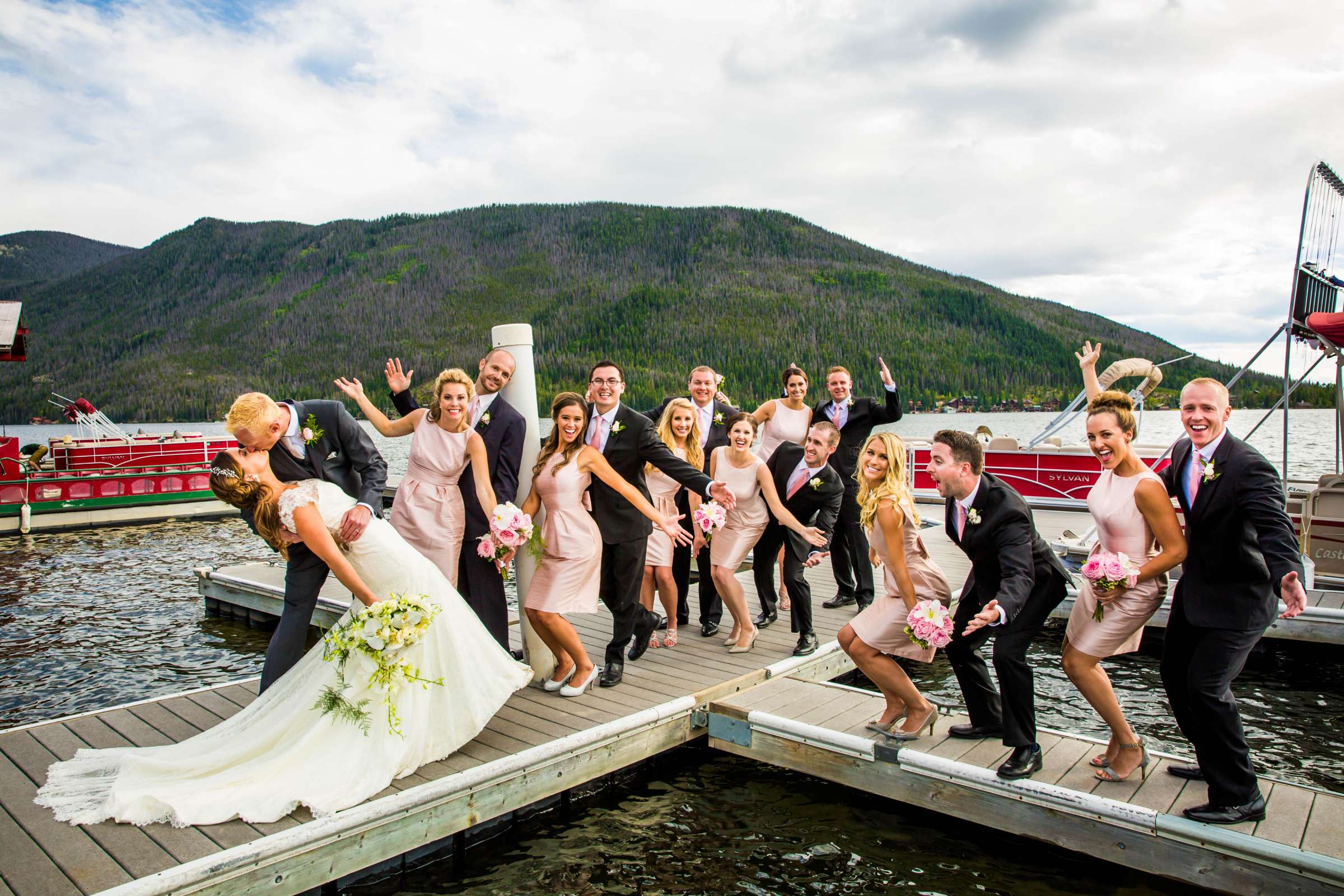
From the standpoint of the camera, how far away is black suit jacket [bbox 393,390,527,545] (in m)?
6.18

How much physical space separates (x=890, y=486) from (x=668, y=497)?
306cm

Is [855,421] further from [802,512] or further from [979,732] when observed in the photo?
[979,732]

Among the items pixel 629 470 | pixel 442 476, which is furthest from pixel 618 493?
pixel 442 476

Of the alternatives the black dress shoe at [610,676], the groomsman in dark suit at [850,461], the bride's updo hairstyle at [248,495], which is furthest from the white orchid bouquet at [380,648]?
the groomsman in dark suit at [850,461]

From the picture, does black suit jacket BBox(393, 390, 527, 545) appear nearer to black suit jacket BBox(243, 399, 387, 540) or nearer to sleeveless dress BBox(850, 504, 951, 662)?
black suit jacket BBox(243, 399, 387, 540)

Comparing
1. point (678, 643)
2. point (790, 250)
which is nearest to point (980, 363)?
point (790, 250)

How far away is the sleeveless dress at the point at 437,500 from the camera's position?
6055 millimetres

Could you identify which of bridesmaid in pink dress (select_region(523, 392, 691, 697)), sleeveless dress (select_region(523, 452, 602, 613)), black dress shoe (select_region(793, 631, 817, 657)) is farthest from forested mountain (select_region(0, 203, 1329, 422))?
sleeveless dress (select_region(523, 452, 602, 613))

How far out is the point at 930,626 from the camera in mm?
4777

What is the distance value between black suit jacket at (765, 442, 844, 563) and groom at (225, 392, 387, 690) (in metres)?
3.40

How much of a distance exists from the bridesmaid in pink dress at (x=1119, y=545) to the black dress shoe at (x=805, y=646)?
2.90 m

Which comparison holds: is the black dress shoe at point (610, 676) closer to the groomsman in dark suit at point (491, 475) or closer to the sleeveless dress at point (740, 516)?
the groomsman in dark suit at point (491, 475)

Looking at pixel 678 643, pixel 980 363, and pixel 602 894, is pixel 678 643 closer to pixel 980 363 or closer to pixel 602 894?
pixel 602 894

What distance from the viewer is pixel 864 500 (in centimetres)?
539
